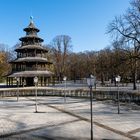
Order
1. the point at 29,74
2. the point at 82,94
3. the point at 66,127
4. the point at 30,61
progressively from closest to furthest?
the point at 66,127
the point at 82,94
the point at 29,74
the point at 30,61

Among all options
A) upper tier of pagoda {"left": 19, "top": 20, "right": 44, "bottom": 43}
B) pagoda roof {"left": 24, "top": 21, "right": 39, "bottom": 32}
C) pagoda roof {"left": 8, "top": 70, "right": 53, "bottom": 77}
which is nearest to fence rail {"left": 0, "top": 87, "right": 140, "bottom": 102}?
pagoda roof {"left": 8, "top": 70, "right": 53, "bottom": 77}

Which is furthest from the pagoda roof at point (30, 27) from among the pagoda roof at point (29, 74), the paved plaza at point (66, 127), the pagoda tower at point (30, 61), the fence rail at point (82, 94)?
the paved plaza at point (66, 127)

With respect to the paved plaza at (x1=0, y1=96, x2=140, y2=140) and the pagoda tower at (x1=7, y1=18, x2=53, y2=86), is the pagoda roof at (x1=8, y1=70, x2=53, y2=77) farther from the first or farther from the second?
the paved plaza at (x1=0, y1=96, x2=140, y2=140)

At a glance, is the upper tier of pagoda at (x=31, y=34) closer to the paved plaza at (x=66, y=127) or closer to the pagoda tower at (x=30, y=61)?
the pagoda tower at (x=30, y=61)

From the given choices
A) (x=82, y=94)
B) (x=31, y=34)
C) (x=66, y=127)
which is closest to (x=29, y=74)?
(x=31, y=34)

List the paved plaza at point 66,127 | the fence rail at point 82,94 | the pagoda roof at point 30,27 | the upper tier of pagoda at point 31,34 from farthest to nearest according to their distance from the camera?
the pagoda roof at point 30,27 → the upper tier of pagoda at point 31,34 → the fence rail at point 82,94 → the paved plaza at point 66,127

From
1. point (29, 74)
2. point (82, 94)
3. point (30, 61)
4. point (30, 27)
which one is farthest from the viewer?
point (30, 27)

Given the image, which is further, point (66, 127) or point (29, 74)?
point (29, 74)

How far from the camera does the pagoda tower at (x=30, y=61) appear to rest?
62.0 m

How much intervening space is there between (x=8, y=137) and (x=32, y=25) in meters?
53.1

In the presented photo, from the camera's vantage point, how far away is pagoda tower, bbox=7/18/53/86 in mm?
62031

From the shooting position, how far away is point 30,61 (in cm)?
6200

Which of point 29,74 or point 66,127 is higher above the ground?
point 29,74

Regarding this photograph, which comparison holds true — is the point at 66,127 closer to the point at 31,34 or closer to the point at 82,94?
the point at 82,94
